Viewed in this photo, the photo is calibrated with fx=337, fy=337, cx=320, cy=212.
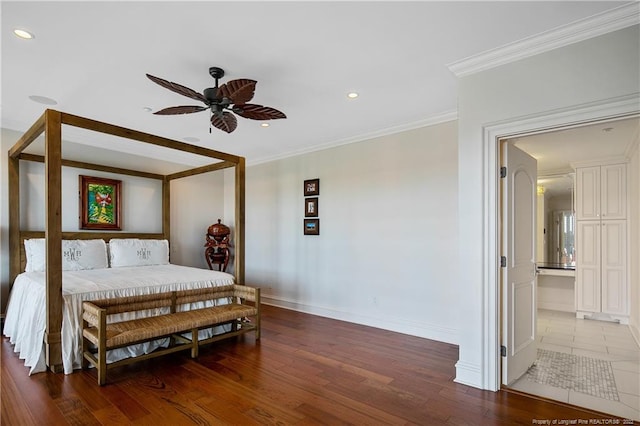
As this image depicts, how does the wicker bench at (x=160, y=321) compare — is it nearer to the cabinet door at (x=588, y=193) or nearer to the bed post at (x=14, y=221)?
the bed post at (x=14, y=221)

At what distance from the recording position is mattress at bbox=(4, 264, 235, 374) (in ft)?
9.66

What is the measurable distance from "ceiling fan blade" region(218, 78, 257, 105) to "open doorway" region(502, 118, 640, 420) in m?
2.12

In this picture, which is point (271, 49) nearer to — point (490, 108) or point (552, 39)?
point (490, 108)

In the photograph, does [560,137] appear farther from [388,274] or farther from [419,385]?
[419,385]

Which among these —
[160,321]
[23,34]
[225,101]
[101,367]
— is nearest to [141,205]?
[160,321]

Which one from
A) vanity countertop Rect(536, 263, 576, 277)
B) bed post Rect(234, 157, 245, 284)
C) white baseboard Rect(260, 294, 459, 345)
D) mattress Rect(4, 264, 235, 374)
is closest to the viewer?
mattress Rect(4, 264, 235, 374)

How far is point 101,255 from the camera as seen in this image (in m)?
4.64

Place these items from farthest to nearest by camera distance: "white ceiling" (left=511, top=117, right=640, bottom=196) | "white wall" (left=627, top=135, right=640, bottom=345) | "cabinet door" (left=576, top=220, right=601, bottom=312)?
1. "cabinet door" (left=576, top=220, right=601, bottom=312)
2. "white wall" (left=627, top=135, right=640, bottom=345)
3. "white ceiling" (left=511, top=117, right=640, bottom=196)

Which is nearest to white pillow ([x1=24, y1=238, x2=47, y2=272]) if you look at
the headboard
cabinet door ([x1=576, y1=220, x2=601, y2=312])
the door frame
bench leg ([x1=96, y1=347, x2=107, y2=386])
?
the headboard

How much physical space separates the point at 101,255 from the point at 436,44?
4792 mm

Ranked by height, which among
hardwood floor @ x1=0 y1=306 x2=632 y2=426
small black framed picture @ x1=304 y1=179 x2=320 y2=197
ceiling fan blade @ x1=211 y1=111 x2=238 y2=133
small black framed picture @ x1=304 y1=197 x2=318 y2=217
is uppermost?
ceiling fan blade @ x1=211 y1=111 x2=238 y2=133

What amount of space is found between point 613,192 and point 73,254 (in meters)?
7.62

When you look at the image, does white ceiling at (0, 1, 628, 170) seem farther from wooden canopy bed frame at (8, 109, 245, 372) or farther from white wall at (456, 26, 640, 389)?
wooden canopy bed frame at (8, 109, 245, 372)

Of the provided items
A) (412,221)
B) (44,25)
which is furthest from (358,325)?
(44,25)
